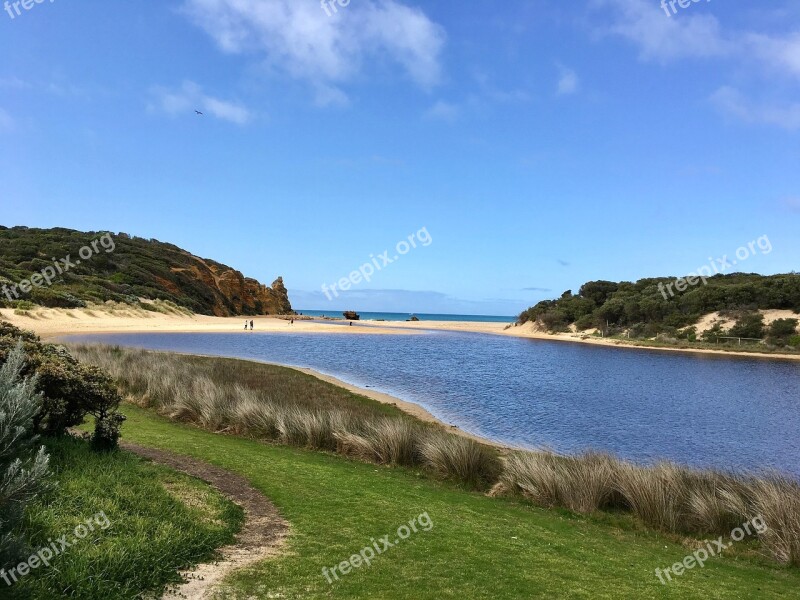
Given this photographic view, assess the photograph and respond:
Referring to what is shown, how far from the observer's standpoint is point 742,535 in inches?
344

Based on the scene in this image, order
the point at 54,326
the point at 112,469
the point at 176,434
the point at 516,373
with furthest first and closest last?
the point at 54,326, the point at 516,373, the point at 176,434, the point at 112,469

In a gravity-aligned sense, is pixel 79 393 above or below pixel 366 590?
above

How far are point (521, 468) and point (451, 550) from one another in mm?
4553


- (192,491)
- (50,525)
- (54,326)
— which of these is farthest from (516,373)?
(54,326)

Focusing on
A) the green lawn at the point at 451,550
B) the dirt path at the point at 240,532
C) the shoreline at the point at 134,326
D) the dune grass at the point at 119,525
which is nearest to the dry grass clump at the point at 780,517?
the green lawn at the point at 451,550

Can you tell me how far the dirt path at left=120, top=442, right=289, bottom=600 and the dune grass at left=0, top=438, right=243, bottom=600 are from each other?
0.56ft

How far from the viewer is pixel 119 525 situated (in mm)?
5324

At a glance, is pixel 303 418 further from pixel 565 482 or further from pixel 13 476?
pixel 13 476

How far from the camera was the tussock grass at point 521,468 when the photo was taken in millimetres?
9188

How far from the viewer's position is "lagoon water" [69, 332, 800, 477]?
57.6 ft

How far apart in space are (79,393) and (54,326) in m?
45.8

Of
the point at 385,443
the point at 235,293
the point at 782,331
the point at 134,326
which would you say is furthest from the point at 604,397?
the point at 235,293

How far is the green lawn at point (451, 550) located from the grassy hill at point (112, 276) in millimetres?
49790

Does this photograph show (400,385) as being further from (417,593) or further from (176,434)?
(417,593)
